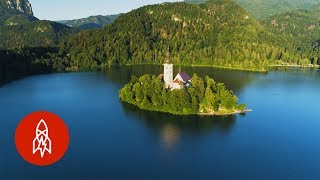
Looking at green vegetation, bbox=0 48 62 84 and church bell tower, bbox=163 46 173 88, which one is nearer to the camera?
church bell tower, bbox=163 46 173 88

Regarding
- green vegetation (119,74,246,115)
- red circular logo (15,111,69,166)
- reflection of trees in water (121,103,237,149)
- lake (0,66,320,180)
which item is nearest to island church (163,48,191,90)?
green vegetation (119,74,246,115)

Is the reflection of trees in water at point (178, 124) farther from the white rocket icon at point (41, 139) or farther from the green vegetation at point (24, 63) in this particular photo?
the green vegetation at point (24, 63)

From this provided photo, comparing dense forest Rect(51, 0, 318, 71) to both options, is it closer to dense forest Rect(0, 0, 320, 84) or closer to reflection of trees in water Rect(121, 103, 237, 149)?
dense forest Rect(0, 0, 320, 84)

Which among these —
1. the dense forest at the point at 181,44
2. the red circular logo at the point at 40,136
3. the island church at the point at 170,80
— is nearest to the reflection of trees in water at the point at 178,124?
the island church at the point at 170,80

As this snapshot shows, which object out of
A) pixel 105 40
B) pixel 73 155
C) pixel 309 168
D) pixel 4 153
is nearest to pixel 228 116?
pixel 309 168

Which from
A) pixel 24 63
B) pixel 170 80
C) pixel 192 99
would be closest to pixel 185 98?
pixel 192 99

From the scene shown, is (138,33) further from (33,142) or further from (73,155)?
(33,142)
